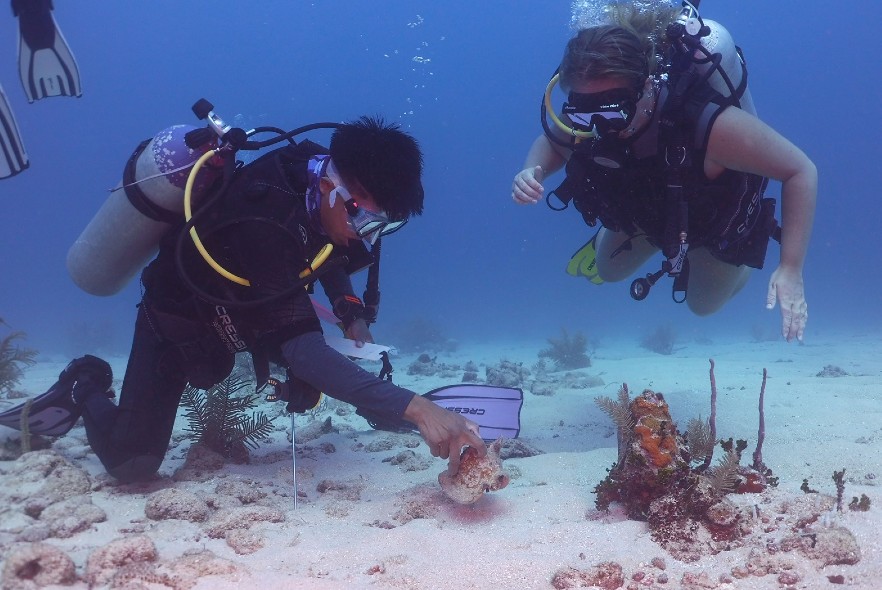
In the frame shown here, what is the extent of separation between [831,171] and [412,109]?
95.1 m

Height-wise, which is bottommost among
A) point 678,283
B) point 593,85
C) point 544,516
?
point 544,516

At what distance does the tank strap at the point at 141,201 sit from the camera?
347 cm

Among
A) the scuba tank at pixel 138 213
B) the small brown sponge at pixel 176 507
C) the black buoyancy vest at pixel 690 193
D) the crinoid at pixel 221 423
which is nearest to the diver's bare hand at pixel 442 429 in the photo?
the small brown sponge at pixel 176 507

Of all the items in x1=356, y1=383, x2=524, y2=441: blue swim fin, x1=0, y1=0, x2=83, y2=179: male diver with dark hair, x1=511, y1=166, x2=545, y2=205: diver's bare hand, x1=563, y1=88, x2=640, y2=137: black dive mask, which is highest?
x1=0, y1=0, x2=83, y2=179: male diver with dark hair

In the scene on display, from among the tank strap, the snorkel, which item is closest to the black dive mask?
the snorkel

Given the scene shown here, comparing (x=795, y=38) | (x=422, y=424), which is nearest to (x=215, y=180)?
(x=422, y=424)

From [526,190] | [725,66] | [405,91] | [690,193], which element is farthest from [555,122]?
[405,91]

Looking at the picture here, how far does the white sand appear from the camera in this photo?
209 cm

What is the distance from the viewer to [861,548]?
2143 millimetres

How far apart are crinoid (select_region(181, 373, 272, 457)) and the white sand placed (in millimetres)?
234

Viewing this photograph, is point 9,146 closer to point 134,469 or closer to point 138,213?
point 138,213

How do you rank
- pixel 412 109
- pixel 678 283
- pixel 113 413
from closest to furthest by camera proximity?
pixel 113 413 → pixel 678 283 → pixel 412 109

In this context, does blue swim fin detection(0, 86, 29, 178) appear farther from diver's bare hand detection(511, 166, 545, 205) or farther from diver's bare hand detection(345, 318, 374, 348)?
diver's bare hand detection(511, 166, 545, 205)

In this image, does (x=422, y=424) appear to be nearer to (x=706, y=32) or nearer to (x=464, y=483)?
(x=464, y=483)
